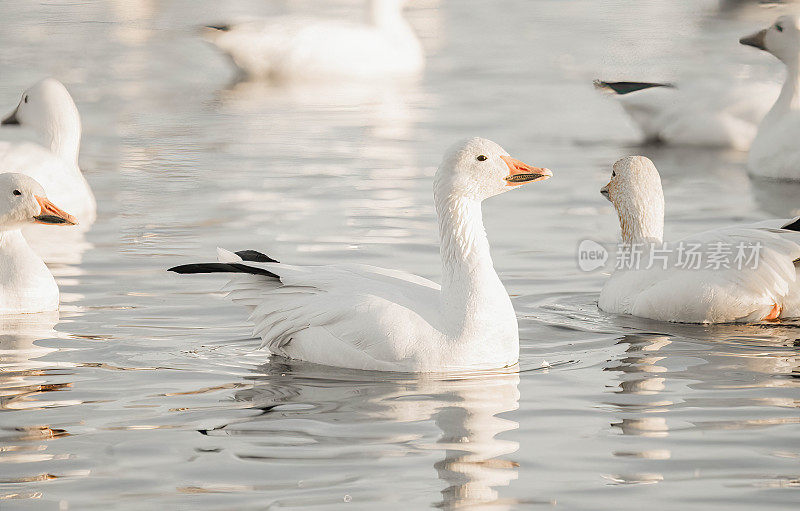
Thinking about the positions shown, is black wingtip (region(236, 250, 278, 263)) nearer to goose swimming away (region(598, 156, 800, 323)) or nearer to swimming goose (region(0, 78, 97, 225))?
goose swimming away (region(598, 156, 800, 323))

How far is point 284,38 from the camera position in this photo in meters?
19.9

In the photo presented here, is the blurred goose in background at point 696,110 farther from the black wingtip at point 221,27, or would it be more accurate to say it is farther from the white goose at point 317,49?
the black wingtip at point 221,27

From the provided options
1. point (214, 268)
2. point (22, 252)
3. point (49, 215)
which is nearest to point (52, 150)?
point (49, 215)

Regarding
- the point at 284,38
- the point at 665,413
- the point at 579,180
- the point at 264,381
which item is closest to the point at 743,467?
the point at 665,413

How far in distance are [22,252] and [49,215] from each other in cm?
36

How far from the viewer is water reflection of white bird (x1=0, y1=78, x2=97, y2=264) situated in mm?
11117

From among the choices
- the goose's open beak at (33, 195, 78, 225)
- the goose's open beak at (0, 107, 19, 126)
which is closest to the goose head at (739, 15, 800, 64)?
the goose's open beak at (0, 107, 19, 126)

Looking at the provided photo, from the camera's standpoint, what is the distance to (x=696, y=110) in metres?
14.8

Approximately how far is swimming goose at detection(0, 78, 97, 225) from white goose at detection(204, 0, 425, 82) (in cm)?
722

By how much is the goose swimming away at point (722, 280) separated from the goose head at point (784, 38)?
15.8 ft

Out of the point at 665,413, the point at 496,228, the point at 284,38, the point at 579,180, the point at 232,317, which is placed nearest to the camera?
the point at 665,413

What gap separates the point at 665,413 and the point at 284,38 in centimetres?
1389

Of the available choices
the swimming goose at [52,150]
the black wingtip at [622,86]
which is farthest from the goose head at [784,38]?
the swimming goose at [52,150]

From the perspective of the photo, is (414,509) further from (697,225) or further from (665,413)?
(697,225)
